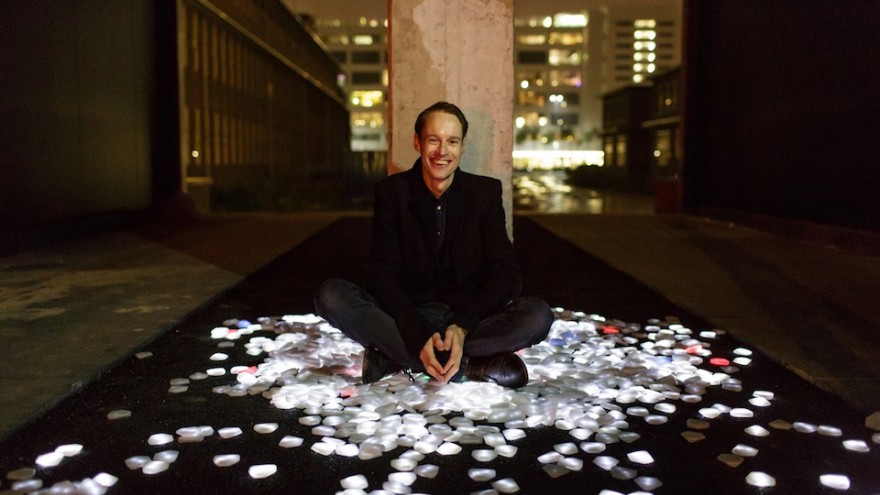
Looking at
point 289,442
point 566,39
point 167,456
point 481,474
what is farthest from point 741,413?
point 566,39

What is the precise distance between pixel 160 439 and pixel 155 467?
33 cm

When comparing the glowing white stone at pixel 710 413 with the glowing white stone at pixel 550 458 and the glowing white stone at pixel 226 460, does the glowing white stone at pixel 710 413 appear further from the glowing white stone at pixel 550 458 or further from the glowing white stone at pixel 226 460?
the glowing white stone at pixel 226 460

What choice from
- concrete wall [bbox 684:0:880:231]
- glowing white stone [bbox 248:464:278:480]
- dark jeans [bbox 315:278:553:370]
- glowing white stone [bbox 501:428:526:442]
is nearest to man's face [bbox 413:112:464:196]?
dark jeans [bbox 315:278:553:370]

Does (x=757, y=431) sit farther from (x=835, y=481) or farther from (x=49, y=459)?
(x=49, y=459)

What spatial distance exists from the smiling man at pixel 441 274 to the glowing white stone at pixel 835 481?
1.50 m

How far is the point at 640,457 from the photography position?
10.4 ft

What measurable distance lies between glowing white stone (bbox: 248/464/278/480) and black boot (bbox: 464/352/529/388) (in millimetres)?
1287

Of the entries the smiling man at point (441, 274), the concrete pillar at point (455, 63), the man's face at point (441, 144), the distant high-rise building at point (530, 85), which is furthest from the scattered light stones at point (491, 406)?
the distant high-rise building at point (530, 85)

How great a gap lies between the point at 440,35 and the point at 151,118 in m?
11.0

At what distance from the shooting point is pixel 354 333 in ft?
13.5

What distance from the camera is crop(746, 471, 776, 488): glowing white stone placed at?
2916mm

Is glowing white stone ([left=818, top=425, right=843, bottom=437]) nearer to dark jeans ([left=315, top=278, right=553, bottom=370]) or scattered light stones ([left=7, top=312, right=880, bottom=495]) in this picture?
scattered light stones ([left=7, top=312, right=880, bottom=495])

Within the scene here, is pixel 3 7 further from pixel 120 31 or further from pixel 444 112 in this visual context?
pixel 444 112

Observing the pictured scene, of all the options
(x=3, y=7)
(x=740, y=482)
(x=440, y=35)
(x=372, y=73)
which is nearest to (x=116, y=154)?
(x=3, y=7)
